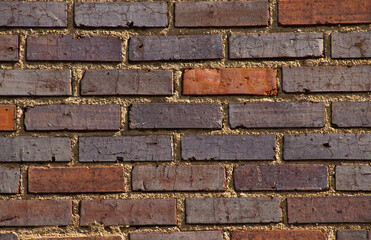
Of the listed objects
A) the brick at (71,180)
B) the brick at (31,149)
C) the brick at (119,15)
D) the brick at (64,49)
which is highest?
the brick at (119,15)

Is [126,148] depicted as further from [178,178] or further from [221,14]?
[221,14]

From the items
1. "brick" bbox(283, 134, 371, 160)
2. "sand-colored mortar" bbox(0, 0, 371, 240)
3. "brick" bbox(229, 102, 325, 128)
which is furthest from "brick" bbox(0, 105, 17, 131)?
"brick" bbox(283, 134, 371, 160)

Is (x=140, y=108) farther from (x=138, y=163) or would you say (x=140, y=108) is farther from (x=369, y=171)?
(x=369, y=171)

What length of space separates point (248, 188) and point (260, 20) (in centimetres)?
52

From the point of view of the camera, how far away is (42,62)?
1229 mm

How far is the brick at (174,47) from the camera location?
48.3 inches

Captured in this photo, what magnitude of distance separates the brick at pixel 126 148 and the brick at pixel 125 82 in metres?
0.14

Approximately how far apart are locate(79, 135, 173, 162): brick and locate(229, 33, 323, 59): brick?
0.35 meters

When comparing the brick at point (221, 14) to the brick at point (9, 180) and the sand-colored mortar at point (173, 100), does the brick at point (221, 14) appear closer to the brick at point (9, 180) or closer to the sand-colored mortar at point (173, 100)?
the sand-colored mortar at point (173, 100)

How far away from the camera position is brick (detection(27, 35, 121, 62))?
122cm

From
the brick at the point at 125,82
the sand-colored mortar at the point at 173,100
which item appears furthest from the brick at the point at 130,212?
the brick at the point at 125,82

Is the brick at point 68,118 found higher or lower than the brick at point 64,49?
lower

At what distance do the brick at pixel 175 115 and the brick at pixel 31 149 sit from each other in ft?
0.79

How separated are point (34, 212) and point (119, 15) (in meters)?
0.66
